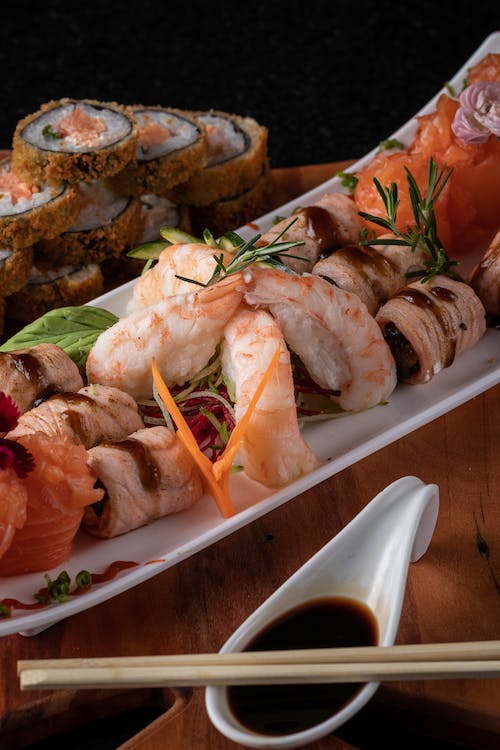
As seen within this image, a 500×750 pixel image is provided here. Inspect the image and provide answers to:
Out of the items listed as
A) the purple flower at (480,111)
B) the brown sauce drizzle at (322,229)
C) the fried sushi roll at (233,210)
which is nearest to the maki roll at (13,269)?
the fried sushi roll at (233,210)

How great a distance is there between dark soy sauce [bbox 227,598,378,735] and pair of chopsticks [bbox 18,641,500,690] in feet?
0.27

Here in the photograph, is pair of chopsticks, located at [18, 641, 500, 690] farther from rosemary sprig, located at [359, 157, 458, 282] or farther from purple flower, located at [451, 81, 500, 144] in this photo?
purple flower, located at [451, 81, 500, 144]

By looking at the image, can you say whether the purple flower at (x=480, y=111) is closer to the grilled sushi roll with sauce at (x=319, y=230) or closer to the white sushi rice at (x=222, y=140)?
the grilled sushi roll with sauce at (x=319, y=230)

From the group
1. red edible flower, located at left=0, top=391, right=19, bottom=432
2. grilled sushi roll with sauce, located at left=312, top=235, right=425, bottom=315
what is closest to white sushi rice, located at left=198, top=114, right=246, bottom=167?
grilled sushi roll with sauce, located at left=312, top=235, right=425, bottom=315

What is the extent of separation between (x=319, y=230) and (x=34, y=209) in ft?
3.89

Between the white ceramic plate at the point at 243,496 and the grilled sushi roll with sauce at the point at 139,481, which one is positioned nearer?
the white ceramic plate at the point at 243,496

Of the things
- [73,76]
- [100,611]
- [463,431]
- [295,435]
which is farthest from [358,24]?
[100,611]

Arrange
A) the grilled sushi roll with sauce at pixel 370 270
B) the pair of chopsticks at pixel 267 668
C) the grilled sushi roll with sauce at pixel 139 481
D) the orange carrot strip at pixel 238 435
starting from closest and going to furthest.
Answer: the pair of chopsticks at pixel 267 668, the grilled sushi roll with sauce at pixel 139 481, the orange carrot strip at pixel 238 435, the grilled sushi roll with sauce at pixel 370 270

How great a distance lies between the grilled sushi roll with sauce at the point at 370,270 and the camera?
4.01m

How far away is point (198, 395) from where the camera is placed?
147 inches

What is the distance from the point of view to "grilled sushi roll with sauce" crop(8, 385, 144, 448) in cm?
326

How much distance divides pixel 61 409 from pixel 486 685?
1494mm

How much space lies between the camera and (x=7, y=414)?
10.1ft

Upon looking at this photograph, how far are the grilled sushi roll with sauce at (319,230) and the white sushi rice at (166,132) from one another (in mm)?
734
